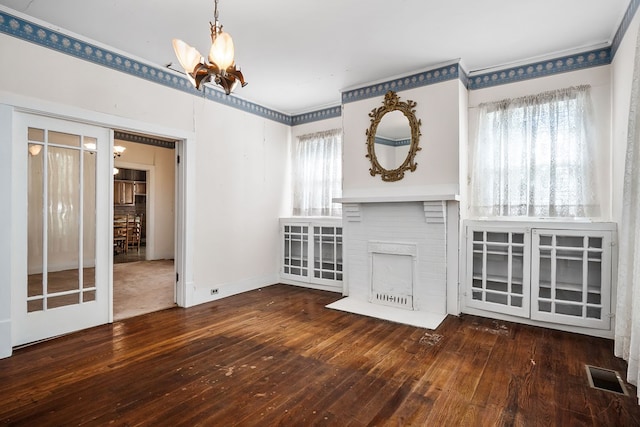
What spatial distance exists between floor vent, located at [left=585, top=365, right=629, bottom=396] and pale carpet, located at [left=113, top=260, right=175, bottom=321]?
411 cm

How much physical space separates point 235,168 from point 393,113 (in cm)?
222

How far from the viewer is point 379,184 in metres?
4.28

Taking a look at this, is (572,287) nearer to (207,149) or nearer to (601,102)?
(601,102)

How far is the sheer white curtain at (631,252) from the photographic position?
214 centimetres

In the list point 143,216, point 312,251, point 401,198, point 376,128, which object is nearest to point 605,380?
point 401,198

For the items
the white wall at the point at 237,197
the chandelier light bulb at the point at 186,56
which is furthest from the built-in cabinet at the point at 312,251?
the chandelier light bulb at the point at 186,56

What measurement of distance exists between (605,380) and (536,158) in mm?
2110

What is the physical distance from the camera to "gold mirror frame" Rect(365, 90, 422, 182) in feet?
13.0

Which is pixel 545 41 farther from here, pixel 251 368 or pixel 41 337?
pixel 41 337

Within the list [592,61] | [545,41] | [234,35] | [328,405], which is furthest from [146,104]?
[592,61]

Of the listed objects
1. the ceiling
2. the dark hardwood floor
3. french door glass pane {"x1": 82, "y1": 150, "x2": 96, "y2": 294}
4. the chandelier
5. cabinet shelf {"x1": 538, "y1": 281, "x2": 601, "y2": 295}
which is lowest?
the dark hardwood floor

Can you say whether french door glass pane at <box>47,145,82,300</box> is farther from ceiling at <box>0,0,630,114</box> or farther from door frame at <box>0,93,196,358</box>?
ceiling at <box>0,0,630,114</box>

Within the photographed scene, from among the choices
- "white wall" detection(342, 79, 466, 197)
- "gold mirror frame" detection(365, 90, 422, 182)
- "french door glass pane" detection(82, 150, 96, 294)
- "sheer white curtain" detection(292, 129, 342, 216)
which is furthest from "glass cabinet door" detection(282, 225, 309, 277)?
"french door glass pane" detection(82, 150, 96, 294)

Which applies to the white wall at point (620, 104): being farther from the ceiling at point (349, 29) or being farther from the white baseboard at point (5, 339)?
the white baseboard at point (5, 339)
